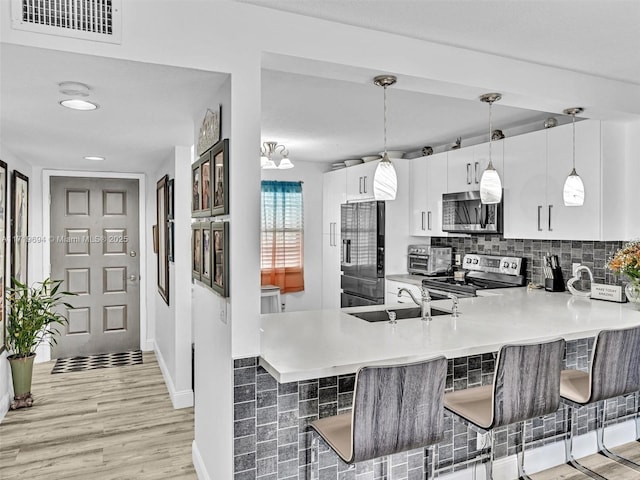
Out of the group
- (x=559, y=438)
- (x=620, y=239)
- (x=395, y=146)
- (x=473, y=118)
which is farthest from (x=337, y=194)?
(x=559, y=438)

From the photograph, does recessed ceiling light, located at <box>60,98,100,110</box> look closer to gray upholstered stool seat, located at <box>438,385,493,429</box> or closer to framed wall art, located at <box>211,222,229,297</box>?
framed wall art, located at <box>211,222,229,297</box>

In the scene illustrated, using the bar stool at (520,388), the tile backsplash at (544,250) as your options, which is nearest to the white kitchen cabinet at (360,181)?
the tile backsplash at (544,250)

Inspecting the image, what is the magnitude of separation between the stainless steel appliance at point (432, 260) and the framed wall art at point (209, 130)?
314 cm

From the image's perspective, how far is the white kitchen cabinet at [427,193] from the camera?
15.7 feet

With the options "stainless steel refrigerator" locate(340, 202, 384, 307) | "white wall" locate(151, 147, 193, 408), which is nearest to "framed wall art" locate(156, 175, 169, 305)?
"white wall" locate(151, 147, 193, 408)

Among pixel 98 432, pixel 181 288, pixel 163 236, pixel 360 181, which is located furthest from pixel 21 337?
pixel 360 181

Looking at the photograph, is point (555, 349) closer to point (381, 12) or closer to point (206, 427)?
point (381, 12)

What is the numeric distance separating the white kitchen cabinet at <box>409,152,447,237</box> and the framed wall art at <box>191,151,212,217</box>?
2.81 meters

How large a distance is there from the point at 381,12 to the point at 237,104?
760 millimetres

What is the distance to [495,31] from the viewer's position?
2.22 m

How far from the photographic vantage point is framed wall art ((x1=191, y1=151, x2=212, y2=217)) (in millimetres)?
2406

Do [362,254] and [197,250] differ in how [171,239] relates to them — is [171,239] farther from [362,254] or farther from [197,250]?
[362,254]

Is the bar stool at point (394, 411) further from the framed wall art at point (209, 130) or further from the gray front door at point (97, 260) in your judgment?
the gray front door at point (97, 260)

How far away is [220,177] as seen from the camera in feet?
7.11
